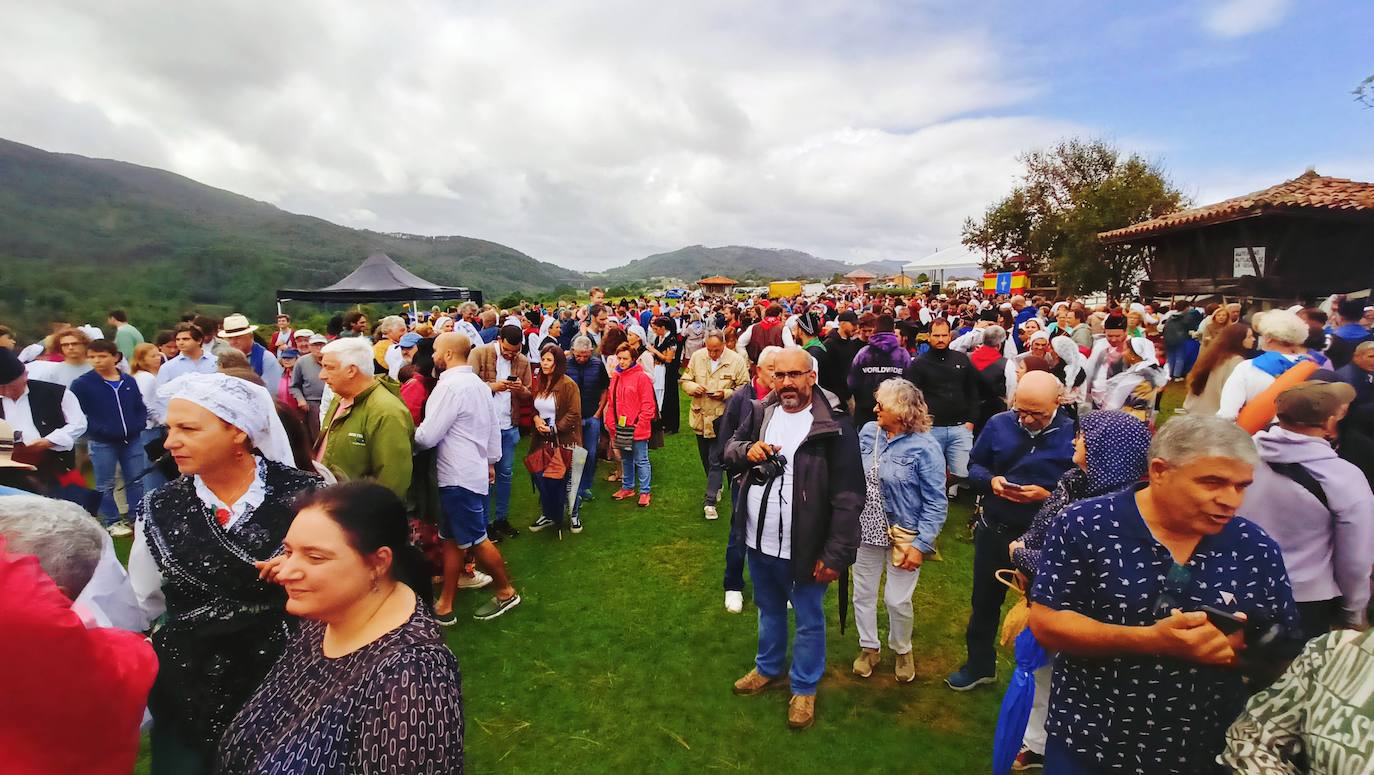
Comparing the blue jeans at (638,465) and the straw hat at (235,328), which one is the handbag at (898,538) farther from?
the straw hat at (235,328)

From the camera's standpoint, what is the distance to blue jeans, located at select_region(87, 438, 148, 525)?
5.76 m

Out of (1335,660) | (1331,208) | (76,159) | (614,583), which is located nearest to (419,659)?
(1335,660)

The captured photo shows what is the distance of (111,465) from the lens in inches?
231

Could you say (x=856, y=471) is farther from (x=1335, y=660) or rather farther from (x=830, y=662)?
(x=1335, y=660)

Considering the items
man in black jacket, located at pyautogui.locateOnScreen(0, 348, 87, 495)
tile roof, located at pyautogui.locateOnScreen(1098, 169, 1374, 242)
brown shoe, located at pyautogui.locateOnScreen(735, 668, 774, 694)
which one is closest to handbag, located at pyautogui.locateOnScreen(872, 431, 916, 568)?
brown shoe, located at pyautogui.locateOnScreen(735, 668, 774, 694)

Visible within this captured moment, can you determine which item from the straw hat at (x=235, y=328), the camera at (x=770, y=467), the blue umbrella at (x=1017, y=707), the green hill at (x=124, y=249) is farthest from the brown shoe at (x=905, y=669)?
the green hill at (x=124, y=249)

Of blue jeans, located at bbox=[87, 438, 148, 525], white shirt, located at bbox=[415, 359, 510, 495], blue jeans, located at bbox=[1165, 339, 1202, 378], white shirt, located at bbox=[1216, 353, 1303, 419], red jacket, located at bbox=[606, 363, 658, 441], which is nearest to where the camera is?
white shirt, located at bbox=[1216, 353, 1303, 419]

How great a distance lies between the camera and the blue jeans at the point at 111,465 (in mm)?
5762

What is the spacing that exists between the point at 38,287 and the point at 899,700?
134 feet

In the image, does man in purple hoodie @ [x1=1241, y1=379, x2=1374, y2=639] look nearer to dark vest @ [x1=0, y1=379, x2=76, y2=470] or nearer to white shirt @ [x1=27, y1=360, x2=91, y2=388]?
dark vest @ [x1=0, y1=379, x2=76, y2=470]

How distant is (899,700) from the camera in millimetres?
3629

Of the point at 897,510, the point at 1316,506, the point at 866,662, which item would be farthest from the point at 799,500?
the point at 1316,506

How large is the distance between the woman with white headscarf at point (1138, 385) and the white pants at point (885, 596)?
10.3 ft

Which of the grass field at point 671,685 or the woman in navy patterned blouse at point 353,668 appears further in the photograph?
the grass field at point 671,685
